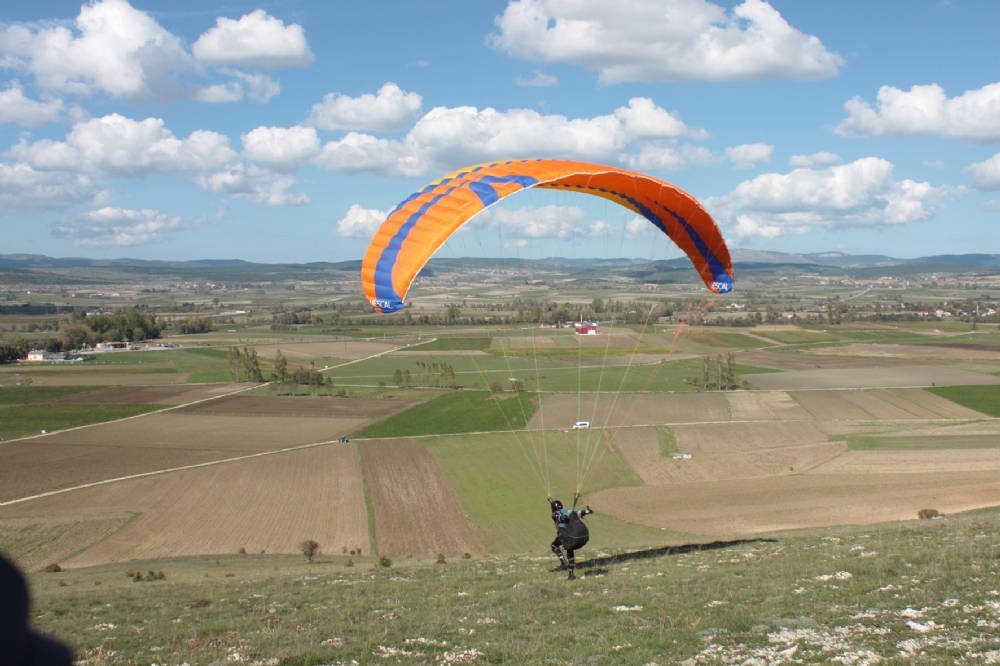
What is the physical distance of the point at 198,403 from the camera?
135 ft

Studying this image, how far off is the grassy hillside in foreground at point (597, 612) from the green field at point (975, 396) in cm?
2982

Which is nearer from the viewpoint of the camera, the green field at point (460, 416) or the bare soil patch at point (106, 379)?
the green field at point (460, 416)

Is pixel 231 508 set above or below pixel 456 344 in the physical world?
below

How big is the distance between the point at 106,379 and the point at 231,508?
118 ft

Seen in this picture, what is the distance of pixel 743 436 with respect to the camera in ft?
98.7

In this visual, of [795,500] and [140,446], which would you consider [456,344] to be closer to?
[140,446]

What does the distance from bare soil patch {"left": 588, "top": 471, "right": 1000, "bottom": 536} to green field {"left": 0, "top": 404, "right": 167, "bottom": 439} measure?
27690 millimetres

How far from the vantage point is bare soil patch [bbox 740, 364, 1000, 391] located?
42.7 metres

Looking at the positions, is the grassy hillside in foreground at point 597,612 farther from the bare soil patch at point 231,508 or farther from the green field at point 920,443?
the green field at point 920,443

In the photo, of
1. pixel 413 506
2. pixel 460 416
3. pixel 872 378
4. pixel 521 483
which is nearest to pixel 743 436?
pixel 521 483

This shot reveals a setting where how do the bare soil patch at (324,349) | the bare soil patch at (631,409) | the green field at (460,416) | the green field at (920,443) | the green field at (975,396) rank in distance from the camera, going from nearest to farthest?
1. the green field at (920,443)
2. the green field at (460,416)
3. the bare soil patch at (631,409)
4. the green field at (975,396)
5. the bare soil patch at (324,349)

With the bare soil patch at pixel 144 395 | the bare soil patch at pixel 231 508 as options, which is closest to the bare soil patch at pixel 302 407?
the bare soil patch at pixel 144 395

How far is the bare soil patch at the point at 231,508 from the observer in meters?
17.4

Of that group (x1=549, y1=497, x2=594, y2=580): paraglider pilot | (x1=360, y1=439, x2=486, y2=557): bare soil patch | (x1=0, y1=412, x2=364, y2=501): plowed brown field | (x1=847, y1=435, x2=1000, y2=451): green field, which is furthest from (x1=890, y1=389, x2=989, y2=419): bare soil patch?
(x1=549, y1=497, x2=594, y2=580): paraglider pilot
